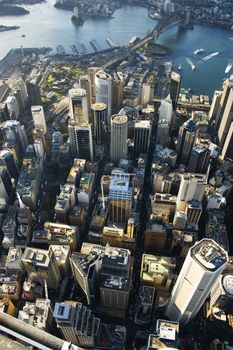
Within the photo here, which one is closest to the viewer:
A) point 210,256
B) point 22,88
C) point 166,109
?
point 210,256

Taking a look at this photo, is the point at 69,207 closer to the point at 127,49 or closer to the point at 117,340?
the point at 117,340

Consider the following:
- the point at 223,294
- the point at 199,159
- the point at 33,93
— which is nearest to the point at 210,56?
the point at 199,159

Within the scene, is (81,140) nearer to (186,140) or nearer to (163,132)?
(163,132)

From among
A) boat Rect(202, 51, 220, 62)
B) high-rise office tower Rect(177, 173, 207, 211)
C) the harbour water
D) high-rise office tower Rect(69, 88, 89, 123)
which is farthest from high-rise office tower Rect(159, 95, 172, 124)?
boat Rect(202, 51, 220, 62)

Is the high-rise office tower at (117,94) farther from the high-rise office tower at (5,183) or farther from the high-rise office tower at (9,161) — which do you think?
the high-rise office tower at (5,183)

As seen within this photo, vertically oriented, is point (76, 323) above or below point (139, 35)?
below

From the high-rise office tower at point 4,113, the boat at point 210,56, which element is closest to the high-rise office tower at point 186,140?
the high-rise office tower at point 4,113

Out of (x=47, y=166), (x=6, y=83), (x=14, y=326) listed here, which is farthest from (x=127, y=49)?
(x=14, y=326)

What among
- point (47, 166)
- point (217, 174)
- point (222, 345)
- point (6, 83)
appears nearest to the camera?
point (222, 345)
